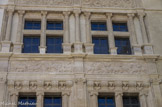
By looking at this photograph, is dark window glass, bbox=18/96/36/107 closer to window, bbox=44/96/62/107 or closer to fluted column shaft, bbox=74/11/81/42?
window, bbox=44/96/62/107

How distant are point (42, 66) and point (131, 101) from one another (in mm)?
4652

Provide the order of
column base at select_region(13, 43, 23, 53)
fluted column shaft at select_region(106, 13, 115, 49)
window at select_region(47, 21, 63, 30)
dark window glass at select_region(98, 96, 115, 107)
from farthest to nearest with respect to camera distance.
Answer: window at select_region(47, 21, 63, 30), fluted column shaft at select_region(106, 13, 115, 49), column base at select_region(13, 43, 23, 53), dark window glass at select_region(98, 96, 115, 107)

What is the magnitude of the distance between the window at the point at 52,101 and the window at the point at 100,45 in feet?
10.9

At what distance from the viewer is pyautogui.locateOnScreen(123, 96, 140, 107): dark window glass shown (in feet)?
48.7

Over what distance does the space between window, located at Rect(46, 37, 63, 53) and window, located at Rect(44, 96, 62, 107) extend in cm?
264

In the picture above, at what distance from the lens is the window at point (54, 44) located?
16.1 meters

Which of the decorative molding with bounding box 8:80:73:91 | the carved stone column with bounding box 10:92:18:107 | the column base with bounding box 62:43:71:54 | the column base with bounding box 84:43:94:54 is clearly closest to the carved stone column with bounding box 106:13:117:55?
the column base with bounding box 84:43:94:54

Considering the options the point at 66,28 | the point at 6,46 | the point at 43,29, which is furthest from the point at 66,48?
the point at 6,46

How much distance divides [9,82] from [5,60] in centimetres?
129

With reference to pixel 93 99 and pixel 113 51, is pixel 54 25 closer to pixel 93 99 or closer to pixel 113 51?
pixel 113 51

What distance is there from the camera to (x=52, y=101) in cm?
1460

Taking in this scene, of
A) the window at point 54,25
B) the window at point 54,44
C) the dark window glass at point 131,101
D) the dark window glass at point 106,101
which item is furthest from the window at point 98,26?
the dark window glass at point 131,101

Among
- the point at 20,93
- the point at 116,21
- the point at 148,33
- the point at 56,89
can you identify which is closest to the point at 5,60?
the point at 20,93

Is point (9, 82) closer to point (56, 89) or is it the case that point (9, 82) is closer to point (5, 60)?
point (5, 60)
